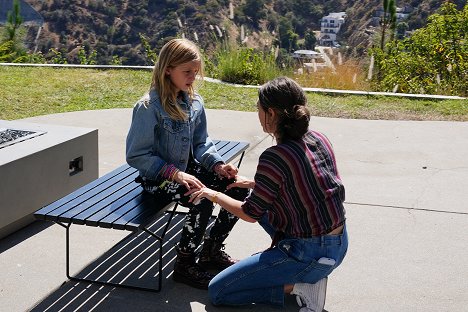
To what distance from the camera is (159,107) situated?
162 inches

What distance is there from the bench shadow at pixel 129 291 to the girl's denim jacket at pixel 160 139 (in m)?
0.58

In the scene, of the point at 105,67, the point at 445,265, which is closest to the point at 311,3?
the point at 105,67

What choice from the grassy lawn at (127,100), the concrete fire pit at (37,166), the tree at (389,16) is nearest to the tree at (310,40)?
the tree at (389,16)

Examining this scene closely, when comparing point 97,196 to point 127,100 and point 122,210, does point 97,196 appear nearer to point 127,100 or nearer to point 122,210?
point 122,210

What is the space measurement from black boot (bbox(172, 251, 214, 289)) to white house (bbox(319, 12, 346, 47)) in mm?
36317

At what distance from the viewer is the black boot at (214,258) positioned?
4.34m

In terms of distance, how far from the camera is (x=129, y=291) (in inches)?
160

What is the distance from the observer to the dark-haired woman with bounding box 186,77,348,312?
353cm

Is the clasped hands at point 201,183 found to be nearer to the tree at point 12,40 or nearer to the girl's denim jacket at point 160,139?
the girl's denim jacket at point 160,139

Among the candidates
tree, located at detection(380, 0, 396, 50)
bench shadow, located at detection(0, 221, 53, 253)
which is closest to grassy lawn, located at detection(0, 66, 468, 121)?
bench shadow, located at detection(0, 221, 53, 253)

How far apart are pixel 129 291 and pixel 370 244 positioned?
65.5 inches

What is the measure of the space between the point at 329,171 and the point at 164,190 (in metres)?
0.99

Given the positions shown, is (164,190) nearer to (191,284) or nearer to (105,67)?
(191,284)

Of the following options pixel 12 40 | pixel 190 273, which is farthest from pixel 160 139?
pixel 12 40
